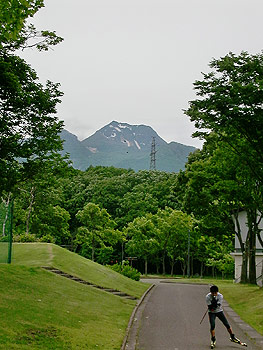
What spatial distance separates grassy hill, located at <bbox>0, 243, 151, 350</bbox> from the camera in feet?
34.9

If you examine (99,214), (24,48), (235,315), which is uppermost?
(24,48)

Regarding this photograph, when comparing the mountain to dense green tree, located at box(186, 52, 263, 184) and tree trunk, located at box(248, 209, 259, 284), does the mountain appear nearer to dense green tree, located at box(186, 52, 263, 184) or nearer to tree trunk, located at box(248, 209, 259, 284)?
tree trunk, located at box(248, 209, 259, 284)

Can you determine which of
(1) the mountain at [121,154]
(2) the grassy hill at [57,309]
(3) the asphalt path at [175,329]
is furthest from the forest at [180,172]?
(1) the mountain at [121,154]

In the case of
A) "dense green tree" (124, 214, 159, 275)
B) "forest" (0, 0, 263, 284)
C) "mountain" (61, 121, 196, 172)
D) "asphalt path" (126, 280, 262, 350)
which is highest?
"mountain" (61, 121, 196, 172)

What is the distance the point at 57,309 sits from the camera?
561 inches

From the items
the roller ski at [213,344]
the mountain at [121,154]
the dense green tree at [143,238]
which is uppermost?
the mountain at [121,154]

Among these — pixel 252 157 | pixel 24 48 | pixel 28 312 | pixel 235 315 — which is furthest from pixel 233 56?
pixel 28 312

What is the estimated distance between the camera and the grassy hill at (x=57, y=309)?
10633mm

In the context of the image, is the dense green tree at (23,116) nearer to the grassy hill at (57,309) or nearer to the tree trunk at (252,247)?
the grassy hill at (57,309)

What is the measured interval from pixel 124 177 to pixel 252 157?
52.0m

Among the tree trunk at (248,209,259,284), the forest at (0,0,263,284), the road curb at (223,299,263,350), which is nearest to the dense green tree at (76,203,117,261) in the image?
the forest at (0,0,263,284)

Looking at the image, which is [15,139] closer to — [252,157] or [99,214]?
[252,157]

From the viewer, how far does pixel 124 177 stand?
7388cm

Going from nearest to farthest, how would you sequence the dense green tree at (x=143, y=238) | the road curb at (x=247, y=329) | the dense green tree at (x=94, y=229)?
the road curb at (x=247, y=329) → the dense green tree at (x=94, y=229) → the dense green tree at (x=143, y=238)
